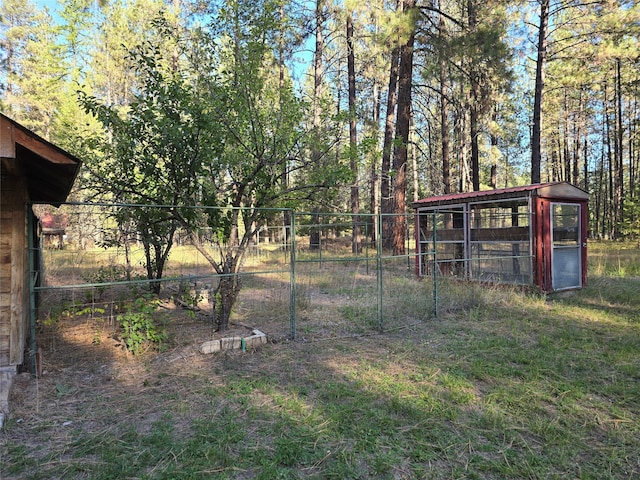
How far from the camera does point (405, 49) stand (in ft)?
40.9

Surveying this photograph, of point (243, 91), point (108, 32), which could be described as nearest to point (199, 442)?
point (243, 91)

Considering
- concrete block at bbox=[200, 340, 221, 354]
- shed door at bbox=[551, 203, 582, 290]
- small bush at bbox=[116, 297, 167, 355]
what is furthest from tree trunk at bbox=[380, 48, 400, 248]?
small bush at bbox=[116, 297, 167, 355]

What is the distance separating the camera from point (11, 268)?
3871 mm

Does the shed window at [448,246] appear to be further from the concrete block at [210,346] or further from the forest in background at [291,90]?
the concrete block at [210,346]

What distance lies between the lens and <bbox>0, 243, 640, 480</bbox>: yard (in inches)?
102

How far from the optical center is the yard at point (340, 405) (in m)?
2.59

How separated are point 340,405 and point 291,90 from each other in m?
4.58

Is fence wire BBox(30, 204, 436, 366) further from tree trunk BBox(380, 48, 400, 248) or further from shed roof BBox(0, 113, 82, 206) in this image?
tree trunk BBox(380, 48, 400, 248)

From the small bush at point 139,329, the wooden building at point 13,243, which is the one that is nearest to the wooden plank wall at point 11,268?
the wooden building at point 13,243

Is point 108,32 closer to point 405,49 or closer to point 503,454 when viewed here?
A: point 405,49

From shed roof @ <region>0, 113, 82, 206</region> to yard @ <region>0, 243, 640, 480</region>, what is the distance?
2.01 metres

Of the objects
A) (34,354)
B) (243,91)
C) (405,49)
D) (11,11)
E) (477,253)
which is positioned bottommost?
(34,354)

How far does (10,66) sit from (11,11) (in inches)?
133

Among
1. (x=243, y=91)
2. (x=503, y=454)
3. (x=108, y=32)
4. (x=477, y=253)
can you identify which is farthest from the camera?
(x=108, y=32)
